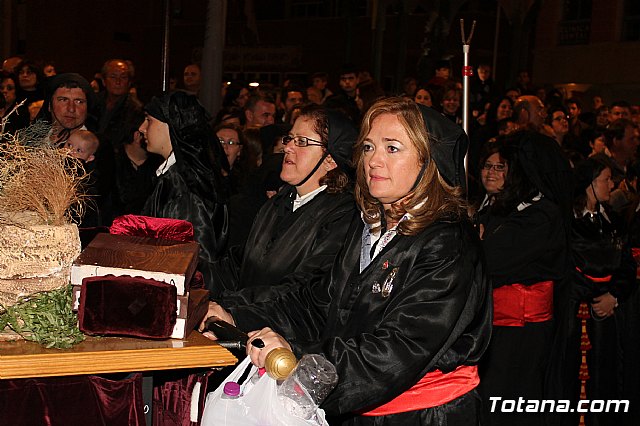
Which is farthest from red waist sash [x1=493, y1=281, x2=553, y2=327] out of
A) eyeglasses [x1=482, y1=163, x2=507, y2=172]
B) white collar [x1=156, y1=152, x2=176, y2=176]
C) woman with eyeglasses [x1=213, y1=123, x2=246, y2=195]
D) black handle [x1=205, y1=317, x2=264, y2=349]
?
black handle [x1=205, y1=317, x2=264, y2=349]

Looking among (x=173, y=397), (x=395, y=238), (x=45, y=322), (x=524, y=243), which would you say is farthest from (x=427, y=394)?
(x=524, y=243)

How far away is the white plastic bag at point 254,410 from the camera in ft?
8.45

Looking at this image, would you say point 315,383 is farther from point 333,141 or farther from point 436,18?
point 436,18

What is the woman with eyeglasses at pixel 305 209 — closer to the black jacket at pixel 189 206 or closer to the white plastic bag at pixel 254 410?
the black jacket at pixel 189 206

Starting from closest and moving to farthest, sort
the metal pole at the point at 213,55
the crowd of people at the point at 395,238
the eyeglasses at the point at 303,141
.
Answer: the crowd of people at the point at 395,238 → the eyeglasses at the point at 303,141 → the metal pole at the point at 213,55

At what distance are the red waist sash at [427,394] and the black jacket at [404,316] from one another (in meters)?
0.07

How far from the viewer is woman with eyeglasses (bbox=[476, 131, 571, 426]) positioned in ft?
18.6

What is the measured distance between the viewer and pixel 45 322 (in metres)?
2.60

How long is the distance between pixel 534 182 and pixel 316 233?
2.00m

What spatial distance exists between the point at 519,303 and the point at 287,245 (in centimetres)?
205

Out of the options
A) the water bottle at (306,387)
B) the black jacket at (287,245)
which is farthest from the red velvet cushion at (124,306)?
the black jacket at (287,245)

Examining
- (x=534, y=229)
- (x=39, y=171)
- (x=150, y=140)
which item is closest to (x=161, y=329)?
(x=39, y=171)

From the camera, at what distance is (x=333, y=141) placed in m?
4.42

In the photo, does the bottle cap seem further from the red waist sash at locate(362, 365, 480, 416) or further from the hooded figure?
the hooded figure
